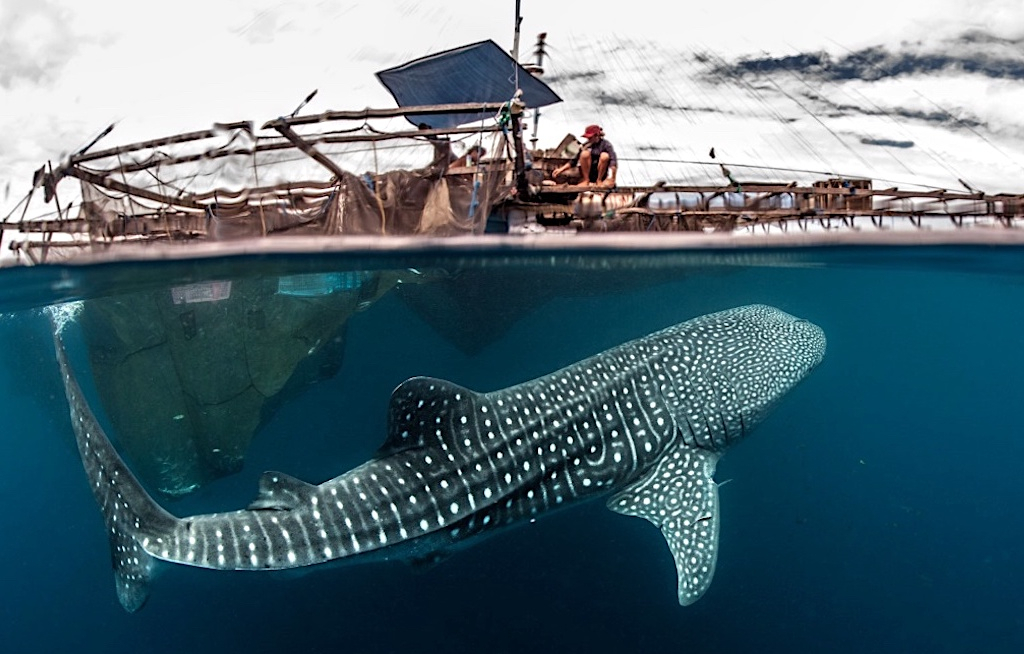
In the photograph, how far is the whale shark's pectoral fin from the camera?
5.68 m

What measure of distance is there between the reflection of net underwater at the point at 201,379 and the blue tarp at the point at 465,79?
4028 millimetres

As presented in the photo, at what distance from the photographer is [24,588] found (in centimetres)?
2064

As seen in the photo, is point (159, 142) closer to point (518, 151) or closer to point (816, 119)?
point (518, 151)

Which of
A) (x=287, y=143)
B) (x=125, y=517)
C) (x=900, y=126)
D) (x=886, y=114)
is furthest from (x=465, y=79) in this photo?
(x=900, y=126)

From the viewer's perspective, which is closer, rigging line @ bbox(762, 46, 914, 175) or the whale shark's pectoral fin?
the whale shark's pectoral fin

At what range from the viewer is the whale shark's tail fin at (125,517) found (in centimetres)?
539

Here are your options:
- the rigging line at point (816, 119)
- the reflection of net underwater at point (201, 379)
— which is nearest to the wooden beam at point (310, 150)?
the reflection of net underwater at point (201, 379)

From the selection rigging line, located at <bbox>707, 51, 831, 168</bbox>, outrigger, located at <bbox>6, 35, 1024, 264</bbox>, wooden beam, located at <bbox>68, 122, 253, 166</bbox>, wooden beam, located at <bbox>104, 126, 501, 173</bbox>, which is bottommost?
outrigger, located at <bbox>6, 35, 1024, 264</bbox>

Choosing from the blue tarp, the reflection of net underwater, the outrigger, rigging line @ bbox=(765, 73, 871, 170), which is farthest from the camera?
rigging line @ bbox=(765, 73, 871, 170)

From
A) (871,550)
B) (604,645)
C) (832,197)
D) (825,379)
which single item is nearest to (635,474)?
(604,645)

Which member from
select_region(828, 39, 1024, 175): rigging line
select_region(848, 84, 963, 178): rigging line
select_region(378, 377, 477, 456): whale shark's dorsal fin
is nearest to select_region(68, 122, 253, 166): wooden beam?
select_region(378, 377, 477, 456): whale shark's dorsal fin

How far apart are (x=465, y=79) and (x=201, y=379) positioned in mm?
6907

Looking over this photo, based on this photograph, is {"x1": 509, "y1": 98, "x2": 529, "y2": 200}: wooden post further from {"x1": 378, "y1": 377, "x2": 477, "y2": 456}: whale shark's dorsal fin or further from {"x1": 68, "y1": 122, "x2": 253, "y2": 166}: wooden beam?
{"x1": 378, "y1": 377, "x2": 477, "y2": 456}: whale shark's dorsal fin

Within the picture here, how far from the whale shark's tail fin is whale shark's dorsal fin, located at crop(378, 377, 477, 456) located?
191cm
